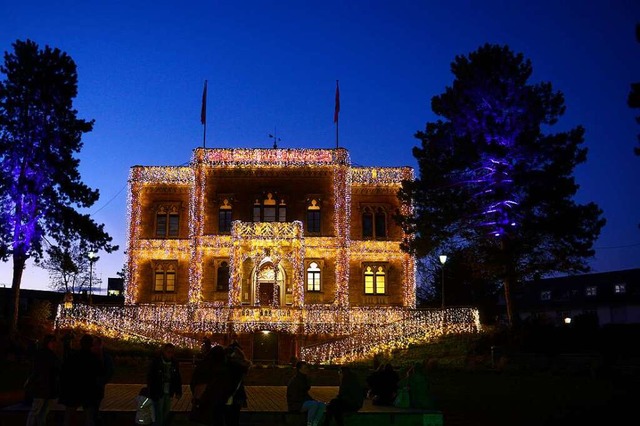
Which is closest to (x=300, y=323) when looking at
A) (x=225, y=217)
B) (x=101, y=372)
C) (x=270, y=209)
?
(x=270, y=209)

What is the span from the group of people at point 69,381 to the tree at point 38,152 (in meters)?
24.1


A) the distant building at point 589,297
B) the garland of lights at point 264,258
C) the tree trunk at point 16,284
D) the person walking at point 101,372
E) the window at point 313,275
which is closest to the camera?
the person walking at point 101,372

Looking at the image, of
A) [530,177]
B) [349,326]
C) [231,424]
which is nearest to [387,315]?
[349,326]

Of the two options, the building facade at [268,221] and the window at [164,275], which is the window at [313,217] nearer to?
the building facade at [268,221]

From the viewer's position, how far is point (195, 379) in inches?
460

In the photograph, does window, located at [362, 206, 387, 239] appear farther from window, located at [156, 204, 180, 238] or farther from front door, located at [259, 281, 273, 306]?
window, located at [156, 204, 180, 238]

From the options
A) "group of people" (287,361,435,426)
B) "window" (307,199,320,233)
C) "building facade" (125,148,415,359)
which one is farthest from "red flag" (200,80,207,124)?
"group of people" (287,361,435,426)

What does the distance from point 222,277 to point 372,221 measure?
1029 centimetres

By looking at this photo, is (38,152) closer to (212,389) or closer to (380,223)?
(380,223)

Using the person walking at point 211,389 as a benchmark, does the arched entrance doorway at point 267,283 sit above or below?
above

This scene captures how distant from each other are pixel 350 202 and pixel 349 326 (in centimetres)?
917

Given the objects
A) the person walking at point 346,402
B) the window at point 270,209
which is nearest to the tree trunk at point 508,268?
the window at point 270,209

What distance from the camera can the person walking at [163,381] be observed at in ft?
41.2

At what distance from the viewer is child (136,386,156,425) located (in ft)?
40.7
